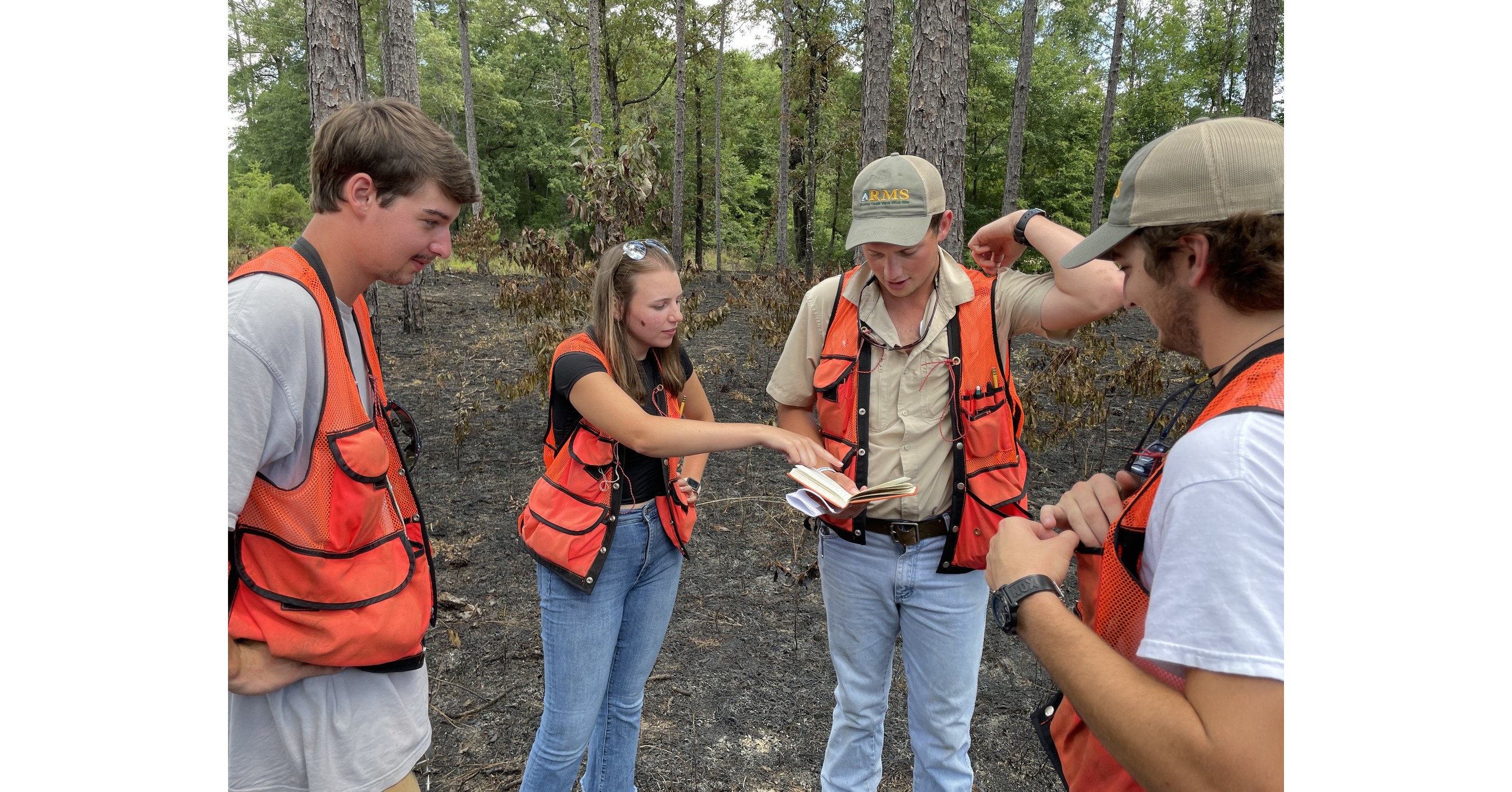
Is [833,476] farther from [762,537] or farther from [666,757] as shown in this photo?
[762,537]

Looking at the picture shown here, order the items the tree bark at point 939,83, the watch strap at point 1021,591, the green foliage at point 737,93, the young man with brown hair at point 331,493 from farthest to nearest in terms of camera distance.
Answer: the green foliage at point 737,93 → the tree bark at point 939,83 → the young man with brown hair at point 331,493 → the watch strap at point 1021,591

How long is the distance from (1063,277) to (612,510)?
1.54 m

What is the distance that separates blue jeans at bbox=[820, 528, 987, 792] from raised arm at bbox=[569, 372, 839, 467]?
0.50 metres

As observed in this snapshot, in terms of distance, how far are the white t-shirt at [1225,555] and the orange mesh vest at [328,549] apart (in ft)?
4.56

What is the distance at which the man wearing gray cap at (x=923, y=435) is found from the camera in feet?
7.75

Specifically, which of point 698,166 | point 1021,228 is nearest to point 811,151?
point 698,166

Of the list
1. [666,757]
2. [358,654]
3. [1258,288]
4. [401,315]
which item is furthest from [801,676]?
[401,315]

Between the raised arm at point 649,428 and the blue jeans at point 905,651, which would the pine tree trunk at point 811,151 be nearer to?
the blue jeans at point 905,651

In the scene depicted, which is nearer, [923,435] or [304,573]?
[304,573]

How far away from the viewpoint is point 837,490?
2150 millimetres

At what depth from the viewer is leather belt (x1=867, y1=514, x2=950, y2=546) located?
2.39m

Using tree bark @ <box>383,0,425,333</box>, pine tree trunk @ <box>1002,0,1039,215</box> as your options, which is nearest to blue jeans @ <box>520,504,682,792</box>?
tree bark @ <box>383,0,425,333</box>

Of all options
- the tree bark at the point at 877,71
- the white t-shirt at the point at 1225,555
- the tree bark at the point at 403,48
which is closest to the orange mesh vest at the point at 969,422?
the white t-shirt at the point at 1225,555

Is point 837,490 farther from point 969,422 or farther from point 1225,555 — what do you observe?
point 1225,555
